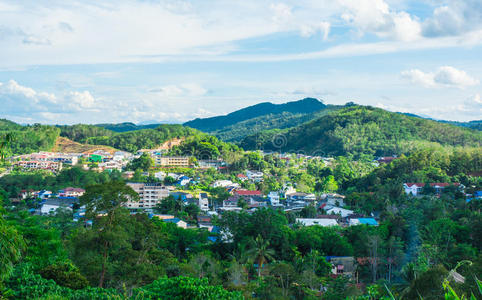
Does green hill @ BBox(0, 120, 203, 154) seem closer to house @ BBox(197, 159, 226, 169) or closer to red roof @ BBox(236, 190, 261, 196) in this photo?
house @ BBox(197, 159, 226, 169)

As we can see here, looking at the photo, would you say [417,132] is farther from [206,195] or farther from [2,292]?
[2,292]

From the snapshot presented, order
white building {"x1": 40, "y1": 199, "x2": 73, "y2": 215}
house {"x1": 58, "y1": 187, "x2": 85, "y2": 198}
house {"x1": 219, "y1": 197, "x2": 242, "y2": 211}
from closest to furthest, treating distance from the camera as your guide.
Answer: white building {"x1": 40, "y1": 199, "x2": 73, "y2": 215} < house {"x1": 219, "y1": 197, "x2": 242, "y2": 211} < house {"x1": 58, "y1": 187, "x2": 85, "y2": 198}

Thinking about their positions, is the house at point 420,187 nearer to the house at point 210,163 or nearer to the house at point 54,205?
the house at point 210,163

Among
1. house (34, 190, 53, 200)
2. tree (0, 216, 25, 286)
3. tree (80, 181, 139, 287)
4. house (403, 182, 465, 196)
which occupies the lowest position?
house (34, 190, 53, 200)

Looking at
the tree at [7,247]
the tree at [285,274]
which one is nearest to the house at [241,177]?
the tree at [285,274]

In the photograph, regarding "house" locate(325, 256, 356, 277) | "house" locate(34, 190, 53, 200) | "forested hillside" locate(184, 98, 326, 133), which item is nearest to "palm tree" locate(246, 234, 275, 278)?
"house" locate(325, 256, 356, 277)

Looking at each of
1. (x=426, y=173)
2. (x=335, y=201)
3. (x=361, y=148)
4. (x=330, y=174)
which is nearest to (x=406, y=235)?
(x=335, y=201)
